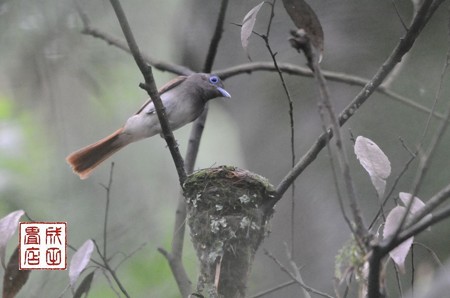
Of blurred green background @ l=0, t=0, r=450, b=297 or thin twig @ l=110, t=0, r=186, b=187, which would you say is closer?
thin twig @ l=110, t=0, r=186, b=187

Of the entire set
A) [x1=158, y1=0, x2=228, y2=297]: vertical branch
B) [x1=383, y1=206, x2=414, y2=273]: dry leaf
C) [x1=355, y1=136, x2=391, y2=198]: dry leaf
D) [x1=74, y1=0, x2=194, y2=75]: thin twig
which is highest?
[x1=74, y1=0, x2=194, y2=75]: thin twig

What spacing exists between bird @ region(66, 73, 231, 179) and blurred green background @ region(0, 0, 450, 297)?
274mm

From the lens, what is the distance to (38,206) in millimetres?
4902

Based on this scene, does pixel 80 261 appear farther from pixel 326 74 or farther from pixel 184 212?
pixel 326 74

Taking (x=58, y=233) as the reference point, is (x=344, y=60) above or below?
above

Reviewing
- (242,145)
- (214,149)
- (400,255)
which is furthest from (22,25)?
(214,149)

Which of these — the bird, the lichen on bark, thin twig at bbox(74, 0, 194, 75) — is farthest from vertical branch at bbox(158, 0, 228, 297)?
the lichen on bark

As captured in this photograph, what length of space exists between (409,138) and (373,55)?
609 millimetres

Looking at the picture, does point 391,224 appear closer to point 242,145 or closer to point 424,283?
point 424,283

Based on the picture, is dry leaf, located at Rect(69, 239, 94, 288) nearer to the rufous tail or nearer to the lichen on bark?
the lichen on bark

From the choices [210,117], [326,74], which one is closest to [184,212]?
[326,74]

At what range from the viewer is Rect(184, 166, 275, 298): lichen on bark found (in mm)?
2910

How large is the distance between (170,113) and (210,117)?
1.76 m

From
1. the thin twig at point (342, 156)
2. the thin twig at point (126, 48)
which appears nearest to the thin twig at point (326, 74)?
the thin twig at point (126, 48)
